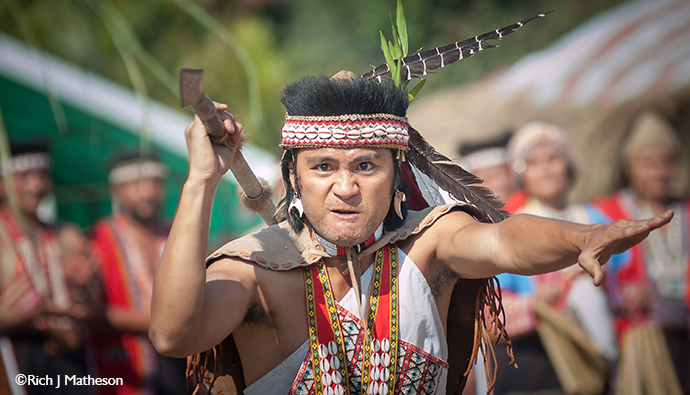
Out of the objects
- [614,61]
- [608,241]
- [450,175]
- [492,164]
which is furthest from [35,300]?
[614,61]

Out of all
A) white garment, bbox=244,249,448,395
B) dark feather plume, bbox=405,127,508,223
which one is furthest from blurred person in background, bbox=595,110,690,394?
white garment, bbox=244,249,448,395

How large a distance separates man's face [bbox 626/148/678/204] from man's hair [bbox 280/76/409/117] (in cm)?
460

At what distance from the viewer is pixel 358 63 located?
1104cm

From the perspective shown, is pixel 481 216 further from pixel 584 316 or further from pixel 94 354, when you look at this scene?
pixel 94 354

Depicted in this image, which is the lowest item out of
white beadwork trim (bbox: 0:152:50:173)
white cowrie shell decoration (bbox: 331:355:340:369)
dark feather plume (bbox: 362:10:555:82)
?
white cowrie shell decoration (bbox: 331:355:340:369)

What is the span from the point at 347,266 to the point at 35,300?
376 cm

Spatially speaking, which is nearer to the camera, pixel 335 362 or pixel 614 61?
pixel 335 362

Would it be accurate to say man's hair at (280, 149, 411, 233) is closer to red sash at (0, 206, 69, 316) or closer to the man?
the man

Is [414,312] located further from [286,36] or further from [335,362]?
[286,36]

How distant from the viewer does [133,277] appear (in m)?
5.22

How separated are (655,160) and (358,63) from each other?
20.3 ft

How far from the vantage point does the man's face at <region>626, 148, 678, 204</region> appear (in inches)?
228

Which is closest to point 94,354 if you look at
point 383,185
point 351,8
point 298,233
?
point 298,233

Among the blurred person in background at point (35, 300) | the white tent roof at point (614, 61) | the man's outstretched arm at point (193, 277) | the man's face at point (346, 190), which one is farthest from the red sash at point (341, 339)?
the white tent roof at point (614, 61)
